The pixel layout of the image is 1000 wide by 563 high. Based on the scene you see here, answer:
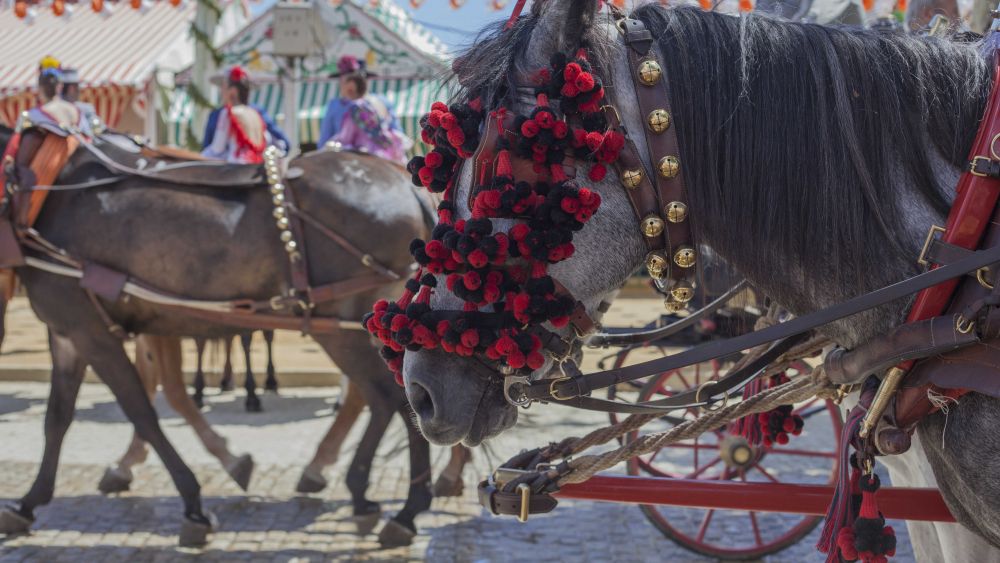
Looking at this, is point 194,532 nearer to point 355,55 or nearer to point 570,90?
point 570,90

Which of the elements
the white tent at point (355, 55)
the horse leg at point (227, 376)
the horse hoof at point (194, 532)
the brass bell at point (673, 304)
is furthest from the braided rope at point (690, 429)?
the white tent at point (355, 55)

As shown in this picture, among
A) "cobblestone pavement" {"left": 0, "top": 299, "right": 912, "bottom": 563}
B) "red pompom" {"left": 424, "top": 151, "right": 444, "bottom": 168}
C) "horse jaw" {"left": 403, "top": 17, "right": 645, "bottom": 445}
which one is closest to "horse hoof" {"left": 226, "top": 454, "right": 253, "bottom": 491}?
"cobblestone pavement" {"left": 0, "top": 299, "right": 912, "bottom": 563}

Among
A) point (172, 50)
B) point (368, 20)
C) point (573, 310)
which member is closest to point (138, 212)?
point (573, 310)

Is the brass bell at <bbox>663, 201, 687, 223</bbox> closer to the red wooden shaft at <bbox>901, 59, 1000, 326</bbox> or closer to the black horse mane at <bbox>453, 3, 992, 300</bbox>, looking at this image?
the black horse mane at <bbox>453, 3, 992, 300</bbox>

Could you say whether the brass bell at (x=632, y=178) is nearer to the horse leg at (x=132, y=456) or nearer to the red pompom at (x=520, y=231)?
the red pompom at (x=520, y=231)

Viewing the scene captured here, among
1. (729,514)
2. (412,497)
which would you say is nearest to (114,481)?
(412,497)

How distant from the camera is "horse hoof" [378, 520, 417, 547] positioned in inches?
175

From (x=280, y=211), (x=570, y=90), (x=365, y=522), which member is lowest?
(x=365, y=522)

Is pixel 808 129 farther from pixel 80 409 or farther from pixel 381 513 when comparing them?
pixel 80 409

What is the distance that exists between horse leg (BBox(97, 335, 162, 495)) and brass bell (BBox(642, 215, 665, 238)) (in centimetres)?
391

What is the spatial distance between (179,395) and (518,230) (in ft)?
13.7

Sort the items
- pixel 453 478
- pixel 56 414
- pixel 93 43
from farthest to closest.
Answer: pixel 93 43 < pixel 453 478 < pixel 56 414

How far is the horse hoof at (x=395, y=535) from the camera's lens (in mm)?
4457

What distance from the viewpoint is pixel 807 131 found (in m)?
1.72
